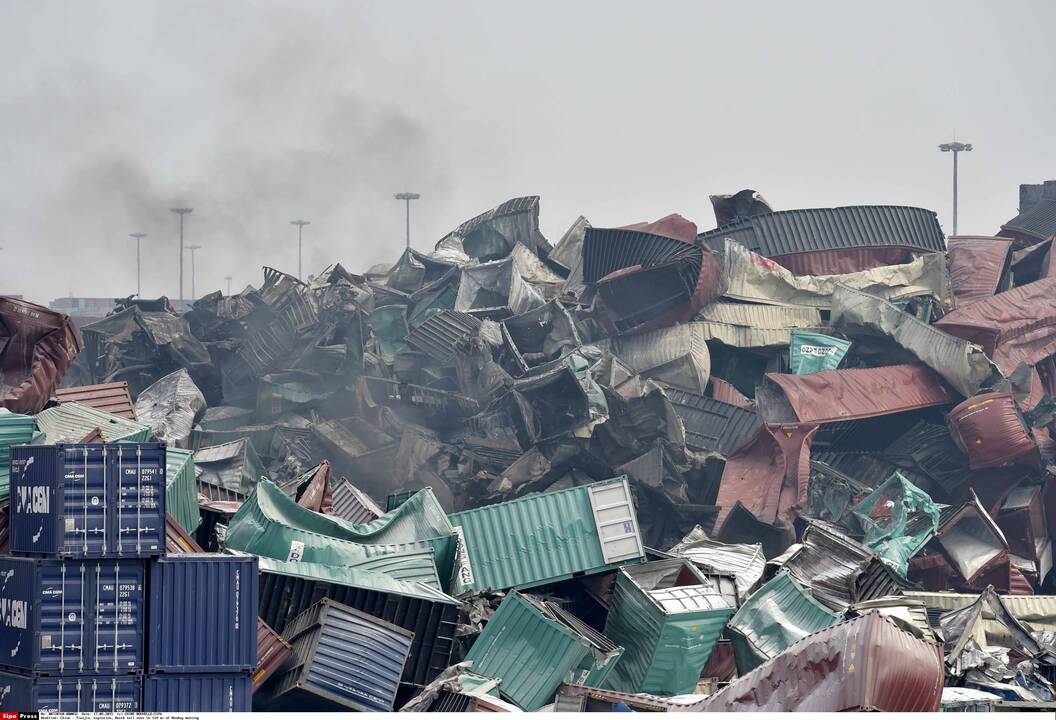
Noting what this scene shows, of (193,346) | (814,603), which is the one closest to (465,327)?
(193,346)

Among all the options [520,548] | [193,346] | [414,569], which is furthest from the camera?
[193,346]

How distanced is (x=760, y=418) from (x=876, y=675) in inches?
794

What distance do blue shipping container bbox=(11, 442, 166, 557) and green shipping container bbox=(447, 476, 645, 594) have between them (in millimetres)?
7743

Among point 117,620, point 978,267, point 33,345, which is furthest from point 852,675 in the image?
point 978,267

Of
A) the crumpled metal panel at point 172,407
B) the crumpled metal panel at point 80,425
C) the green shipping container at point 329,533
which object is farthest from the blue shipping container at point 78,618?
the crumpled metal panel at point 172,407

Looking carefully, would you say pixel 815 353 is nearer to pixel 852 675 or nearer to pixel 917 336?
pixel 917 336

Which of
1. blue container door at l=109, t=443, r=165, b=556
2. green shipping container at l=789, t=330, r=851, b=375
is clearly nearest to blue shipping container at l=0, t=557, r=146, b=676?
blue container door at l=109, t=443, r=165, b=556

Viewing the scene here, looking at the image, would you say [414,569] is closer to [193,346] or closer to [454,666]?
[454,666]

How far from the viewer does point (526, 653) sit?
62.8ft

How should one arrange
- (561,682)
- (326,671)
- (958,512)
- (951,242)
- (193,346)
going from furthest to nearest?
(951,242), (193,346), (958,512), (561,682), (326,671)

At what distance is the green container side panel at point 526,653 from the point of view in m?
18.8

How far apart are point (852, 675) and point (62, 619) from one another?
9.89 m

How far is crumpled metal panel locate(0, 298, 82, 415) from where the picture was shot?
2744cm

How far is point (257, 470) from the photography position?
31.4 metres
